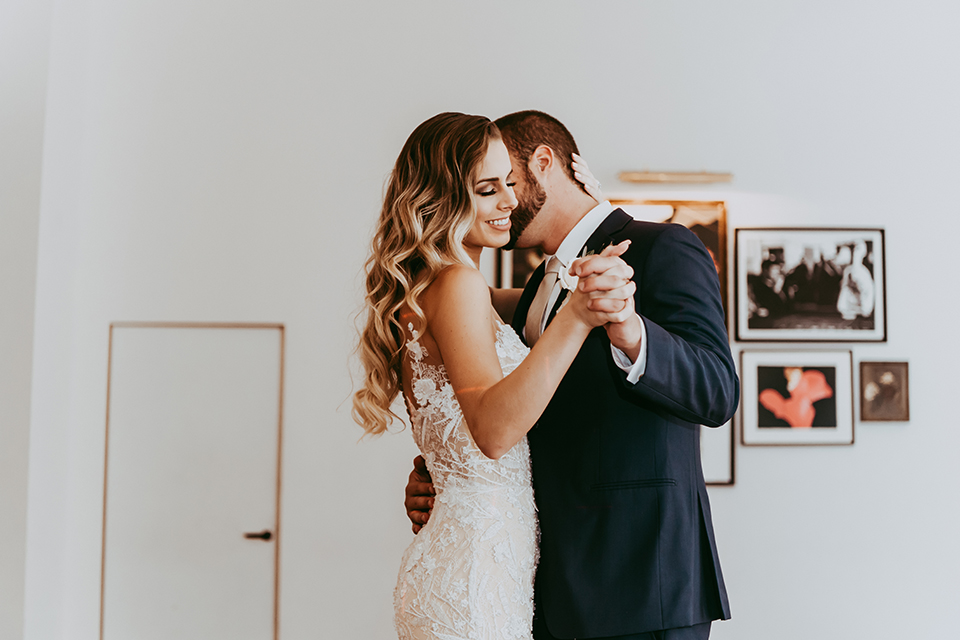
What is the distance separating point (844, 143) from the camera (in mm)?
3082

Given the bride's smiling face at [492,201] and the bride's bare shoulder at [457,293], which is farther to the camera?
the bride's smiling face at [492,201]

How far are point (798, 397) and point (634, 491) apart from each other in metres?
1.83

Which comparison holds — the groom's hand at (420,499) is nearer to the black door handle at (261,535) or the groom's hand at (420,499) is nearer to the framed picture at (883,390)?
the black door handle at (261,535)

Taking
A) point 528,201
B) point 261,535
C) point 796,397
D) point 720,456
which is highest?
point 528,201

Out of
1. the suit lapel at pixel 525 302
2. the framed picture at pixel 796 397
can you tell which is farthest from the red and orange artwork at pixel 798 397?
the suit lapel at pixel 525 302

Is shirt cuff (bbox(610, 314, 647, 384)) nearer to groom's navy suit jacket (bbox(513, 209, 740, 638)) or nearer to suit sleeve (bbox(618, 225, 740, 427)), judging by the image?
suit sleeve (bbox(618, 225, 740, 427))

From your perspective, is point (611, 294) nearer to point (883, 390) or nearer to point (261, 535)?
point (261, 535)

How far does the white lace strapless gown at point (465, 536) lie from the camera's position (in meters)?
1.47

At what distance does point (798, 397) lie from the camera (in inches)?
117

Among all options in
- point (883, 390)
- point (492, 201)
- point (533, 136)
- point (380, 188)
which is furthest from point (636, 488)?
point (883, 390)

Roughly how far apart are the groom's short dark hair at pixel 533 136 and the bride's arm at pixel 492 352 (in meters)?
0.55

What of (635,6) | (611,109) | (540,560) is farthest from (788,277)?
(540,560)

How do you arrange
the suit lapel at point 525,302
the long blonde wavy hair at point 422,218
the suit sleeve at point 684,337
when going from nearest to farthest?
the suit sleeve at point 684,337, the long blonde wavy hair at point 422,218, the suit lapel at point 525,302

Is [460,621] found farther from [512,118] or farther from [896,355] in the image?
[896,355]
